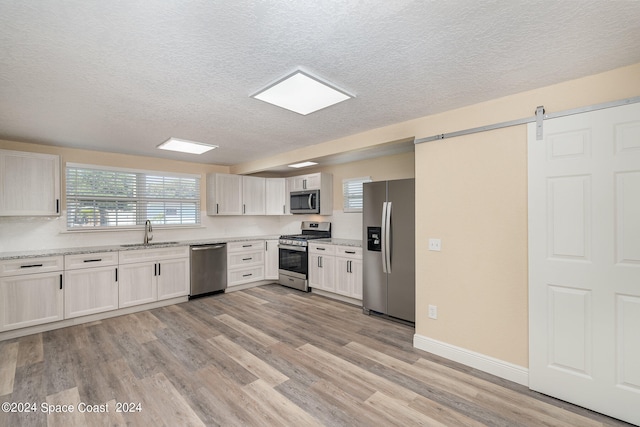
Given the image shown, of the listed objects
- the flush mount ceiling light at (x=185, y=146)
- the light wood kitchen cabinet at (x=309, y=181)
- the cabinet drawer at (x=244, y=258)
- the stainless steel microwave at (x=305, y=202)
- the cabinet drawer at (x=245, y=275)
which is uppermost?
the flush mount ceiling light at (x=185, y=146)

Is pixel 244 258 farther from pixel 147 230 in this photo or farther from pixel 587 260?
pixel 587 260

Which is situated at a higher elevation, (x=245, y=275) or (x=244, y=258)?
(x=244, y=258)

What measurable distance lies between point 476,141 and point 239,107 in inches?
87.0

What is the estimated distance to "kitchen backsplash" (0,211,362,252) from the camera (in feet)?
12.0

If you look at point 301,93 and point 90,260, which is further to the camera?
point 90,260

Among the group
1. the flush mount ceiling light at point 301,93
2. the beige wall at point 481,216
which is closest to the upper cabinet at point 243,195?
the flush mount ceiling light at point 301,93

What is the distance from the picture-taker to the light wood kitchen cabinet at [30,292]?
10.3 feet

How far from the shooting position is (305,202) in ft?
17.6

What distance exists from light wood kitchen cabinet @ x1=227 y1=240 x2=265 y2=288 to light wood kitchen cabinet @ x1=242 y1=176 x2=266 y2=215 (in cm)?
70

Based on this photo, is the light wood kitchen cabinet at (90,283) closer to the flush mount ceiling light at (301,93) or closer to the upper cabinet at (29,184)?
the upper cabinet at (29,184)

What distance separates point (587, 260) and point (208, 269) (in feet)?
15.5

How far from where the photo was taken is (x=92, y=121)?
2914mm

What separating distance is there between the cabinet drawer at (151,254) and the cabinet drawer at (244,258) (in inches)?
29.9

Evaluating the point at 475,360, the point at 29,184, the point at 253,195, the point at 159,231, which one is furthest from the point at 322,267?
the point at 29,184
